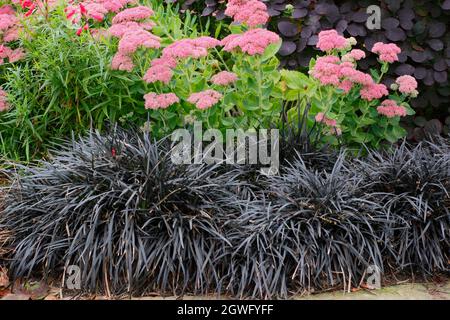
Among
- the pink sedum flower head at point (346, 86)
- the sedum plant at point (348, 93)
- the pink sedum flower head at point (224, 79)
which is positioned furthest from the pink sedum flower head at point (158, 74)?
the pink sedum flower head at point (346, 86)

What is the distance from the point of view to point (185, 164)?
3.69 meters

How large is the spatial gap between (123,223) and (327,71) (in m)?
1.64

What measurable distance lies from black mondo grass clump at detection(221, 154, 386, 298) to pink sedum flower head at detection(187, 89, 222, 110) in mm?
682

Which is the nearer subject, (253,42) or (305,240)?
(305,240)

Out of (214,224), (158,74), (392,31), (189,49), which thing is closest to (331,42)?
(392,31)

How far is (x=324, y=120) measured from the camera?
4.18 metres

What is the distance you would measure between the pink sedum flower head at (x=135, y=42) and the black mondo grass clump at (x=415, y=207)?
155 cm

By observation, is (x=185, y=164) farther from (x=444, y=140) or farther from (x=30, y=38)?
(x=444, y=140)

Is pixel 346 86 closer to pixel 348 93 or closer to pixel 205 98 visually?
pixel 348 93

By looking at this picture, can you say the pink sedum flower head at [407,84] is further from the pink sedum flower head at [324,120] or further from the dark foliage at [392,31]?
the pink sedum flower head at [324,120]

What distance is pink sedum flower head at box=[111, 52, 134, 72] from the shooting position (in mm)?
3951

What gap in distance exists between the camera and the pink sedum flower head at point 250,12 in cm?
403

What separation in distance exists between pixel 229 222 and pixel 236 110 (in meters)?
1.42
